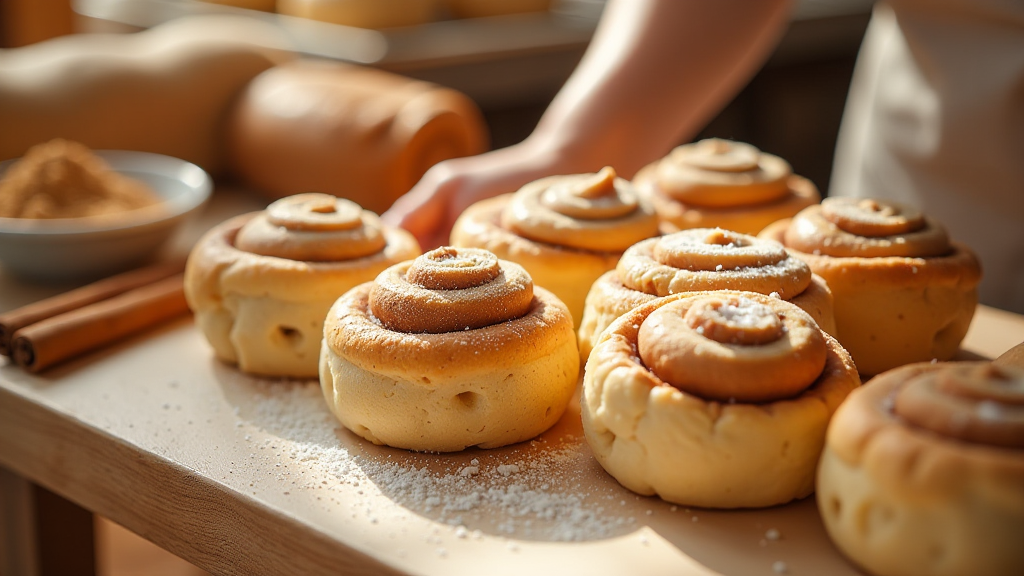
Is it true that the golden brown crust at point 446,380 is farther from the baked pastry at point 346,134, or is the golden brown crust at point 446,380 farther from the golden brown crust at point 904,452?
the baked pastry at point 346,134

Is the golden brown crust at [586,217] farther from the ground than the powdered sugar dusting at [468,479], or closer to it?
farther from the ground

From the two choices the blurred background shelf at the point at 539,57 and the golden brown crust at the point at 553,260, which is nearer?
the golden brown crust at the point at 553,260

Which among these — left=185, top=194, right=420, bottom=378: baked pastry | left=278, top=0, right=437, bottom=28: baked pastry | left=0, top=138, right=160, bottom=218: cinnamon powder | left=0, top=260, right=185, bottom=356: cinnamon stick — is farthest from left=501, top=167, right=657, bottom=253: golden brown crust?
left=278, top=0, right=437, bottom=28: baked pastry

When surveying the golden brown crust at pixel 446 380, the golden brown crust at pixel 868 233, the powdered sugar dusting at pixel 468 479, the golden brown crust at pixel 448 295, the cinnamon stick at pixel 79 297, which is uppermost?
the golden brown crust at pixel 868 233

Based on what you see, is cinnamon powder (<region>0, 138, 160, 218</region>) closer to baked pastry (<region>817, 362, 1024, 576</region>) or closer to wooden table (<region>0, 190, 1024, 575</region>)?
wooden table (<region>0, 190, 1024, 575</region>)

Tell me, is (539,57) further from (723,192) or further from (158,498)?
(158,498)

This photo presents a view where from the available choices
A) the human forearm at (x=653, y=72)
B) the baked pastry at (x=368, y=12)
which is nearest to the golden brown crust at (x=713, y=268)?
the human forearm at (x=653, y=72)
